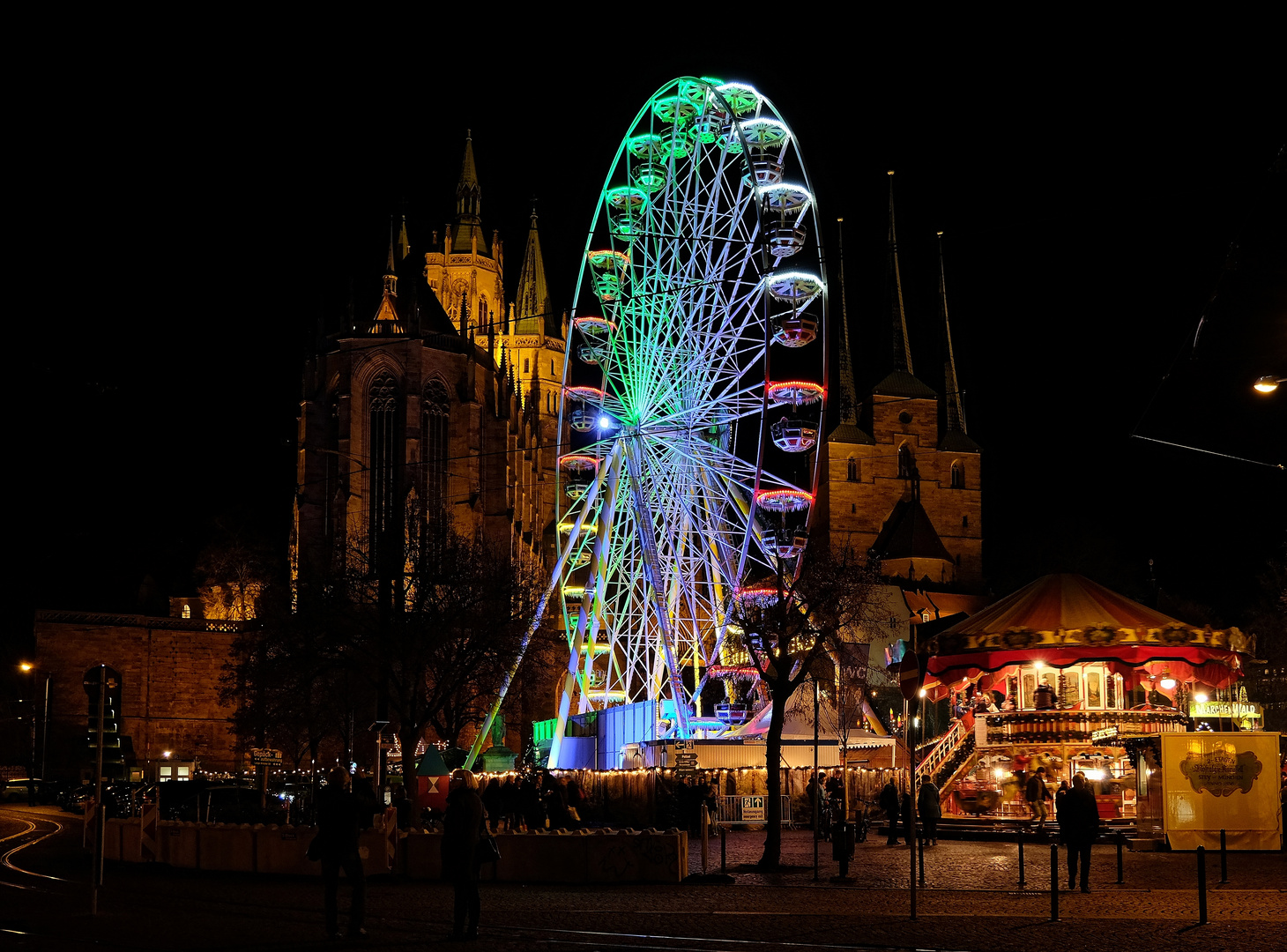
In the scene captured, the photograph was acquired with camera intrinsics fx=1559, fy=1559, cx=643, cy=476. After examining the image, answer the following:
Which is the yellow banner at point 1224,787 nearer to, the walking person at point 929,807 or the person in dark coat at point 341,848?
the walking person at point 929,807

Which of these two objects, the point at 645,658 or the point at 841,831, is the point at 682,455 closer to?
the point at 645,658

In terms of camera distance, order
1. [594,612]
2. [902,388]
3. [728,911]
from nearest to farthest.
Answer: [728,911] → [594,612] → [902,388]

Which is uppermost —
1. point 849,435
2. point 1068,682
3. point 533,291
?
point 533,291

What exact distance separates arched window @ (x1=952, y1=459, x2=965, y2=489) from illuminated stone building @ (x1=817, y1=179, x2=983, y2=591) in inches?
2.1

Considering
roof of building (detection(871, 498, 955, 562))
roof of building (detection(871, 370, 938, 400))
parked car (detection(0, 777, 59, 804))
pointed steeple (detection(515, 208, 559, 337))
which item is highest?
pointed steeple (detection(515, 208, 559, 337))

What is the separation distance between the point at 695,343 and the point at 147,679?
52.6 m

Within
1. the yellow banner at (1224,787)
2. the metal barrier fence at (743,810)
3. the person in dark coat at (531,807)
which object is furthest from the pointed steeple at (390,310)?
the yellow banner at (1224,787)

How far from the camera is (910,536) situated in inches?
3381

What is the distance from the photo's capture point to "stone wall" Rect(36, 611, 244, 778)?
78.5 metres

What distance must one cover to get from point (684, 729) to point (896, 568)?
151 ft

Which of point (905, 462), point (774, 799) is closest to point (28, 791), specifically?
Result: point (774, 799)

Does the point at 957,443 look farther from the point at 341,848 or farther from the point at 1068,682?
the point at 341,848

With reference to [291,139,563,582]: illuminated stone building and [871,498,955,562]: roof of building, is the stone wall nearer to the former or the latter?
[291,139,563,582]: illuminated stone building

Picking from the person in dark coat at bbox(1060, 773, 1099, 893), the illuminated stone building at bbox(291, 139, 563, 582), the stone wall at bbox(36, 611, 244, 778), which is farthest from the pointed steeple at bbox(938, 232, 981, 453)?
the person in dark coat at bbox(1060, 773, 1099, 893)
